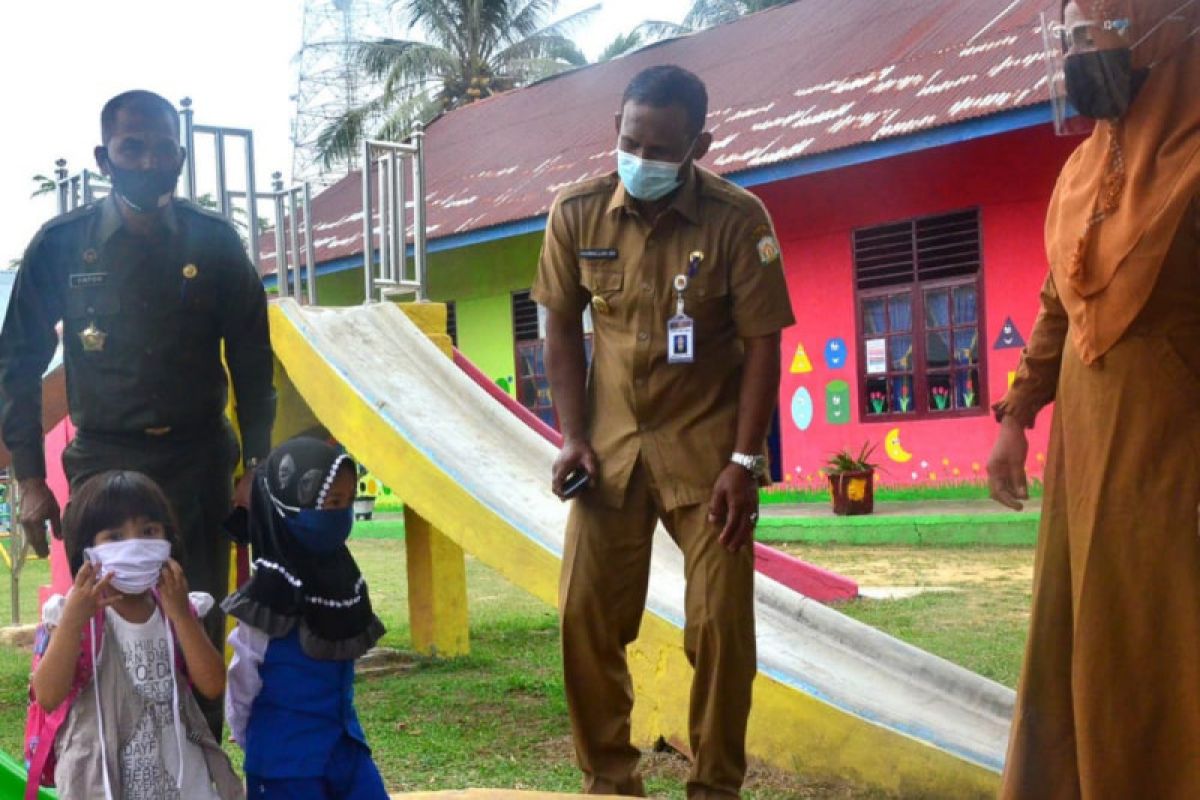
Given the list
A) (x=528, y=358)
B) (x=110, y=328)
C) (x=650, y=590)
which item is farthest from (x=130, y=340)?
(x=528, y=358)

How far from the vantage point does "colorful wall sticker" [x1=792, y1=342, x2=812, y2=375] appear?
15.4 meters

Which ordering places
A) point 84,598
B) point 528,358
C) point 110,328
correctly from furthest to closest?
1. point 528,358
2. point 110,328
3. point 84,598

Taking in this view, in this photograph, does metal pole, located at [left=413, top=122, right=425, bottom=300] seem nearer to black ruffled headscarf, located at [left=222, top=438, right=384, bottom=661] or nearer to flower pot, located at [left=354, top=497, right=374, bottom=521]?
black ruffled headscarf, located at [left=222, top=438, right=384, bottom=661]

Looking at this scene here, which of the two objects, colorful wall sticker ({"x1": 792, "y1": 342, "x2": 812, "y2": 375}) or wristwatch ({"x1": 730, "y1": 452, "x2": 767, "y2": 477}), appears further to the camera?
colorful wall sticker ({"x1": 792, "y1": 342, "x2": 812, "y2": 375})

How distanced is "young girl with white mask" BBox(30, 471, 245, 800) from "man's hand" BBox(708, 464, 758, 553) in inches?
47.4

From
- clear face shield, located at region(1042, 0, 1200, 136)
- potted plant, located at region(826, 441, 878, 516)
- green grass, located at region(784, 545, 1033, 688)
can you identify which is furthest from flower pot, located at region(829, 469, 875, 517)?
clear face shield, located at region(1042, 0, 1200, 136)

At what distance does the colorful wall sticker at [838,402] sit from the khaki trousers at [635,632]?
37.7 feet

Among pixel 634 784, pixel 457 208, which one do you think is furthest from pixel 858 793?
pixel 457 208

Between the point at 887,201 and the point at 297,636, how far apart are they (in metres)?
12.1

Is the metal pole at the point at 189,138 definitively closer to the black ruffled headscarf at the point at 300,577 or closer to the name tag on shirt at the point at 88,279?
the name tag on shirt at the point at 88,279

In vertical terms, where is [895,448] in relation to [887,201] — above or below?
below

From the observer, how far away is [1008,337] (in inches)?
539

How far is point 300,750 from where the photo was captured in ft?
9.74

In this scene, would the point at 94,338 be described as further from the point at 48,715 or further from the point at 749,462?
the point at 749,462
